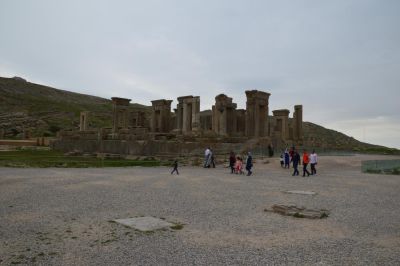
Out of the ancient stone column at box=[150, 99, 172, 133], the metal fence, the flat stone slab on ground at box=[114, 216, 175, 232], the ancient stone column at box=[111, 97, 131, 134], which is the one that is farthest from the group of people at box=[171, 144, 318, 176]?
the ancient stone column at box=[111, 97, 131, 134]

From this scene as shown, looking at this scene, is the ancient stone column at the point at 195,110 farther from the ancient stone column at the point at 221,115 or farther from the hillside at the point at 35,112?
the hillside at the point at 35,112

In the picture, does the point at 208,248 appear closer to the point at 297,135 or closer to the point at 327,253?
the point at 327,253

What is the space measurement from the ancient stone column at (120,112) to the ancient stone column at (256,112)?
1540 cm

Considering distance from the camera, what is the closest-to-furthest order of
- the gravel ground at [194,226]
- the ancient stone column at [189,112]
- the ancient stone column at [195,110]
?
1. the gravel ground at [194,226]
2. the ancient stone column at [195,110]
3. the ancient stone column at [189,112]

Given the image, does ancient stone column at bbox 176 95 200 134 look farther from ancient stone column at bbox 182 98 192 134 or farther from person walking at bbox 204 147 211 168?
person walking at bbox 204 147 211 168

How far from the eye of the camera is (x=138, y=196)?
1274 cm

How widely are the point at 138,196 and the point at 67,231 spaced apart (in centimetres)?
488

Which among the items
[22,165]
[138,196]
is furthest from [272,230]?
[22,165]

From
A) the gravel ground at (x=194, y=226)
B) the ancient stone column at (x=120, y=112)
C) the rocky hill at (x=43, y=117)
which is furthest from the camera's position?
the rocky hill at (x=43, y=117)

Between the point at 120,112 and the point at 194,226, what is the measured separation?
4008 cm

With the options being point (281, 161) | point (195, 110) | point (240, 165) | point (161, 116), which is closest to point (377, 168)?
point (281, 161)

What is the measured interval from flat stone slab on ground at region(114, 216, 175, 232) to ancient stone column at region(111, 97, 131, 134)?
3511 centimetres

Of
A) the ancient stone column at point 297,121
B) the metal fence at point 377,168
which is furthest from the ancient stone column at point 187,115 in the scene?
the metal fence at point 377,168

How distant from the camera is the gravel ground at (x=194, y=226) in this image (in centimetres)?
638
